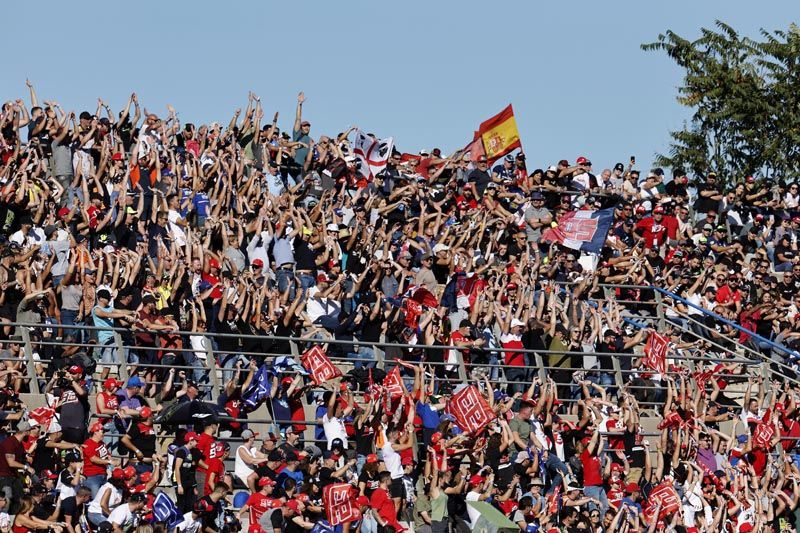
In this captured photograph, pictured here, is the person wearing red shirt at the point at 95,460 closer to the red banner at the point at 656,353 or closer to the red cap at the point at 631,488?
the red cap at the point at 631,488

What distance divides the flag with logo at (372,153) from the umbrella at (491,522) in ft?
31.0

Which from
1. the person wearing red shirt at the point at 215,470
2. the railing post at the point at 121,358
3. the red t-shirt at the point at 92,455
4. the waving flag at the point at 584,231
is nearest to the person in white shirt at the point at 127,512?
the red t-shirt at the point at 92,455

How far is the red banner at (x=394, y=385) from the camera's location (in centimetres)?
1967

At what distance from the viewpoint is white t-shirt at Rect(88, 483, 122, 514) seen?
55.4 ft

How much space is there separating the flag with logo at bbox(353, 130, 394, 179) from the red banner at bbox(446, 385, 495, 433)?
7.76 m

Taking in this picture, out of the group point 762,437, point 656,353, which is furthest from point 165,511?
point 762,437

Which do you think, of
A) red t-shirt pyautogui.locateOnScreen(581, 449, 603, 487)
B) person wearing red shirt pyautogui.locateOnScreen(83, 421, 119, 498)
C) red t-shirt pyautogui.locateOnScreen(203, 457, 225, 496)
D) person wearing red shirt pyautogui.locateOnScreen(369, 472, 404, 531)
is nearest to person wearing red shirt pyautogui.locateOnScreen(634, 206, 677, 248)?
red t-shirt pyautogui.locateOnScreen(581, 449, 603, 487)

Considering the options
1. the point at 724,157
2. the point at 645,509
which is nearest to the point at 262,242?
the point at 645,509

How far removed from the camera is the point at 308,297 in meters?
21.9

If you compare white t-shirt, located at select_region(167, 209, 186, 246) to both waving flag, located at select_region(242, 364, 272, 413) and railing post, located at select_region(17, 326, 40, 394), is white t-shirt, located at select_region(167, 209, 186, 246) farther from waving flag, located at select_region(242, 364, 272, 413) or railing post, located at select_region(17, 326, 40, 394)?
railing post, located at select_region(17, 326, 40, 394)

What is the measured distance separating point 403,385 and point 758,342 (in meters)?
8.02

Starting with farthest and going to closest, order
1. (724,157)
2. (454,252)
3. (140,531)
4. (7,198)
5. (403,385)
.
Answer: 1. (724,157)
2. (454,252)
3. (7,198)
4. (403,385)
5. (140,531)

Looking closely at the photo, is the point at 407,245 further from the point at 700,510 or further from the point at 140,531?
the point at 140,531

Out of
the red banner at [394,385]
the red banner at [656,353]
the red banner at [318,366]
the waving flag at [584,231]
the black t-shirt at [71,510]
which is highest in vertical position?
the waving flag at [584,231]
